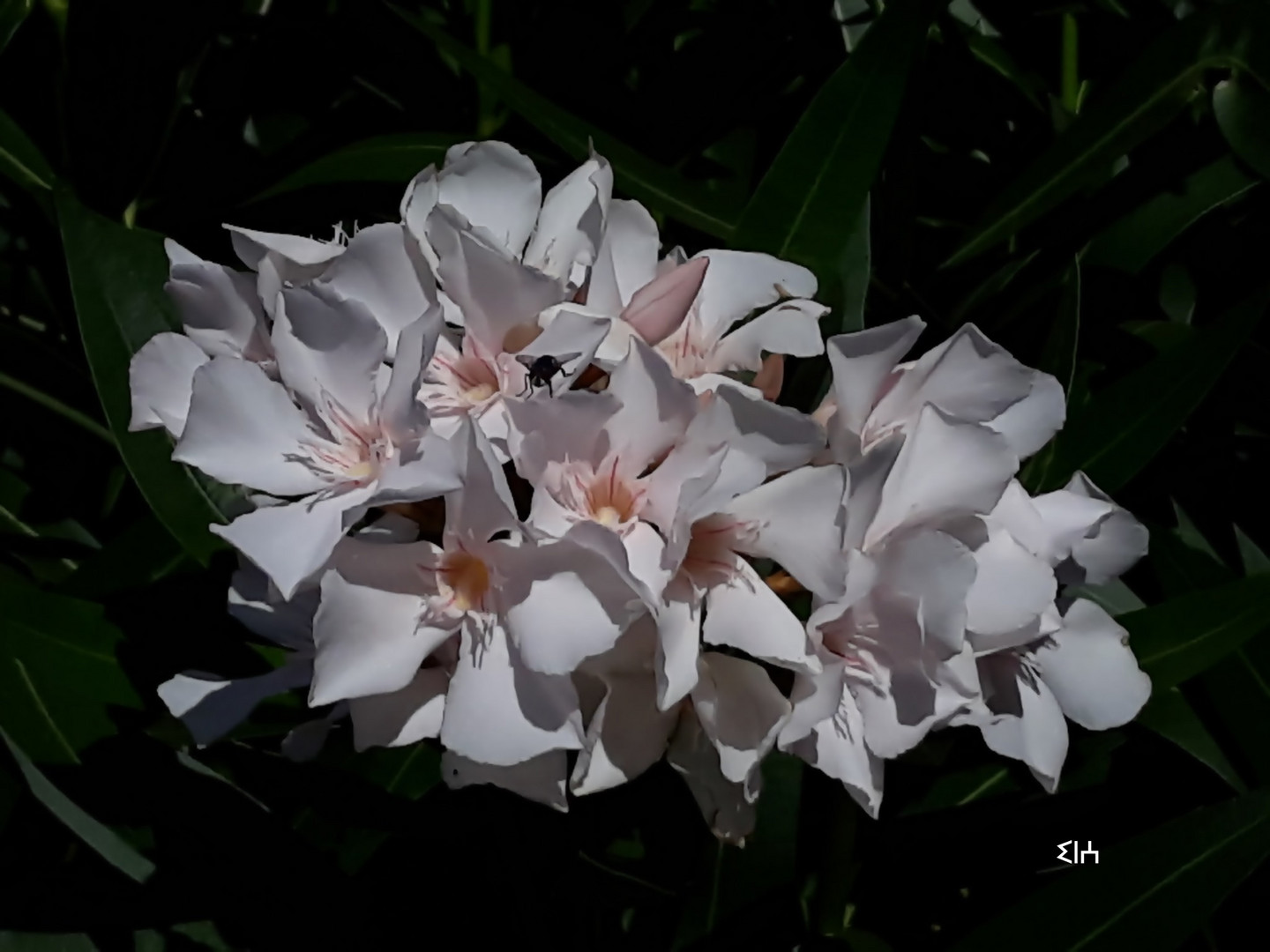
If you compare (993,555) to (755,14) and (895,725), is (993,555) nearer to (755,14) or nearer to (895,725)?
(895,725)

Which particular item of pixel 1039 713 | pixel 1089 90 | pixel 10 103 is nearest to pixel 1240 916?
pixel 1039 713

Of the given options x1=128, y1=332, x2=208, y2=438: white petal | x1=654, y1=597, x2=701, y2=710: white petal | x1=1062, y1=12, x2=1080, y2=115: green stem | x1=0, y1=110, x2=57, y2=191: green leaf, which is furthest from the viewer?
x1=1062, y1=12, x2=1080, y2=115: green stem

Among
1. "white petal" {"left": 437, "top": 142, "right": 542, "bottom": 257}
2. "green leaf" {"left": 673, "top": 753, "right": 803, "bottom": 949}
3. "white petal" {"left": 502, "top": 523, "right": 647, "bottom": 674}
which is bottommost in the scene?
"green leaf" {"left": 673, "top": 753, "right": 803, "bottom": 949}

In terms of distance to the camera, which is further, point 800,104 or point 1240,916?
point 800,104

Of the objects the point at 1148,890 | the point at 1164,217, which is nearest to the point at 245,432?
the point at 1148,890

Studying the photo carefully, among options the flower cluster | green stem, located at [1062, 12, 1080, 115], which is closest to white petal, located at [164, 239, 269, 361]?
the flower cluster

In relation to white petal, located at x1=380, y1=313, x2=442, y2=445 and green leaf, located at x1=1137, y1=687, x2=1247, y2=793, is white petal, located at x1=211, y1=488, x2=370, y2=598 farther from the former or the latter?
green leaf, located at x1=1137, y1=687, x2=1247, y2=793

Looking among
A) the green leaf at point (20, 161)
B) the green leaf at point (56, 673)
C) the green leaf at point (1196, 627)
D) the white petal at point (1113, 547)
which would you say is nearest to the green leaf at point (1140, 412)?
the green leaf at point (1196, 627)
